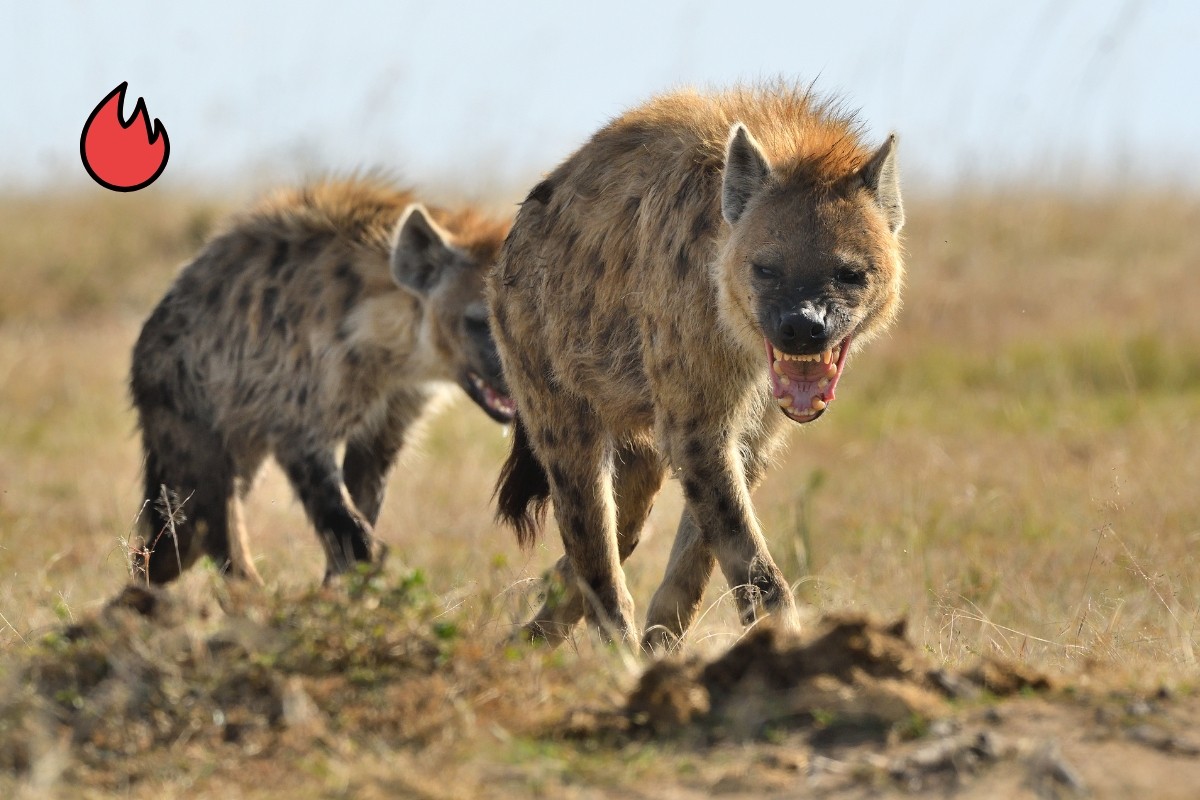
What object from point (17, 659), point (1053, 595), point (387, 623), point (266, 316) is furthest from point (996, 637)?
point (266, 316)

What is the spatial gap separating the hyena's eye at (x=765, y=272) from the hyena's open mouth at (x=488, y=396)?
2185 mm

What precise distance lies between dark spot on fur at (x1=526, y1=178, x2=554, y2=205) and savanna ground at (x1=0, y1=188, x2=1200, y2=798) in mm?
1012

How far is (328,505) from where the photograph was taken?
535cm

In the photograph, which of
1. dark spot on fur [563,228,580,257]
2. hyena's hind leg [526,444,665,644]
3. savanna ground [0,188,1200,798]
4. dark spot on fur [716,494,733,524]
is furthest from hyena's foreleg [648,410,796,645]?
dark spot on fur [563,228,580,257]

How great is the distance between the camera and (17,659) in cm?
298

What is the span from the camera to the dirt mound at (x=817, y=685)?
A: 8.81 feet

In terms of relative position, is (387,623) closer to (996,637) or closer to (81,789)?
(81,789)

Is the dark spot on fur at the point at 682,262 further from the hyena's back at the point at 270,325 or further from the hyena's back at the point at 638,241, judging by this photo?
the hyena's back at the point at 270,325

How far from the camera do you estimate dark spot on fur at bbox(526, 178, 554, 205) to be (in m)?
4.31

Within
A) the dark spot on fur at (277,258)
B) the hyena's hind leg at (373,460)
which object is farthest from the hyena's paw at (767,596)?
the dark spot on fur at (277,258)

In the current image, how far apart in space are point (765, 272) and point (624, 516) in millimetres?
1093

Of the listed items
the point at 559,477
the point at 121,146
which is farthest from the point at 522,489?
the point at 121,146

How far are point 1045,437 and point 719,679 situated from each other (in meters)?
4.92

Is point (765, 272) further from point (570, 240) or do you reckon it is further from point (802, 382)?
point (570, 240)
